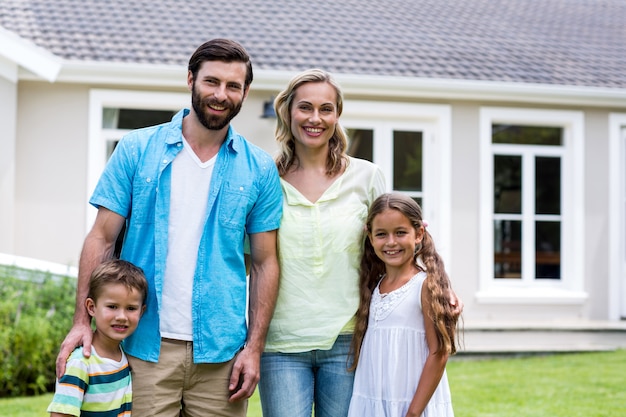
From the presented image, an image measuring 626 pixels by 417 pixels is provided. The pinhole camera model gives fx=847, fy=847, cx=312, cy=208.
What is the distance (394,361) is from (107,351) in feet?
3.31

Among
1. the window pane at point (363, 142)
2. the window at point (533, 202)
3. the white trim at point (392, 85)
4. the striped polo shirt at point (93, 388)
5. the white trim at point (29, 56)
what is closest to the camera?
the striped polo shirt at point (93, 388)

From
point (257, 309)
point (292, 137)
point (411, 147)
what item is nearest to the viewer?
point (257, 309)

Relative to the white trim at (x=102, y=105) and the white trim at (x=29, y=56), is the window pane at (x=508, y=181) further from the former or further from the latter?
the white trim at (x=29, y=56)

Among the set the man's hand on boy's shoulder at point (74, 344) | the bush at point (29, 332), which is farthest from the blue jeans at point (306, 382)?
the bush at point (29, 332)

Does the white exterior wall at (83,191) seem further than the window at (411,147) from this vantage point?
No

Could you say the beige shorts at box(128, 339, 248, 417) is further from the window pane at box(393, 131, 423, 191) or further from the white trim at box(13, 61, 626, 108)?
the window pane at box(393, 131, 423, 191)

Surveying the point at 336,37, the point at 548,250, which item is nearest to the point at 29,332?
the point at 336,37

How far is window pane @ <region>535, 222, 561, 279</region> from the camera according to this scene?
9.69 meters

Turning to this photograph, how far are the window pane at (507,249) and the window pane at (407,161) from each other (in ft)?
3.42

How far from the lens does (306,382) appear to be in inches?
119

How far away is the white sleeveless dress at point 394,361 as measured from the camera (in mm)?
3027

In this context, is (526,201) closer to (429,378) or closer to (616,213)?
(616,213)

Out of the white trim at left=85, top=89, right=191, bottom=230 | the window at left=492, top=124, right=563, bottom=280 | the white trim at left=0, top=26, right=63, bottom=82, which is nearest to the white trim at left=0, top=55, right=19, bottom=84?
the white trim at left=0, top=26, right=63, bottom=82

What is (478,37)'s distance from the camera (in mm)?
10805
